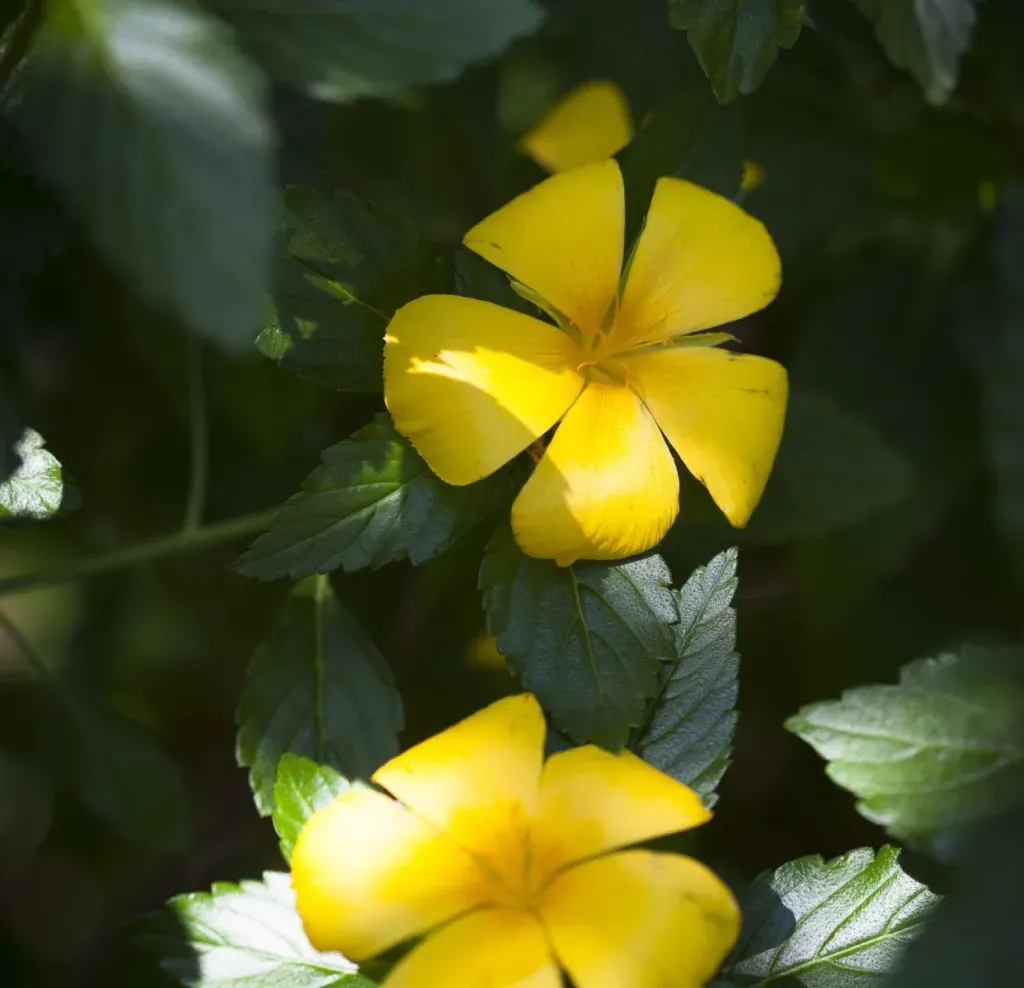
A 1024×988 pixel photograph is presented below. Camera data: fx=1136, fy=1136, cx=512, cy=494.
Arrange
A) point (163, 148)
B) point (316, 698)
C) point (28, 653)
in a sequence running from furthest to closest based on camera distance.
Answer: point (28, 653), point (316, 698), point (163, 148)

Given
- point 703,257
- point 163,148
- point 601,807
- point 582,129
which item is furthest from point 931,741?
point 582,129

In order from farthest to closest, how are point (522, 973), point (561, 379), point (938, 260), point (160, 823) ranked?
point (938, 260)
point (160, 823)
point (561, 379)
point (522, 973)

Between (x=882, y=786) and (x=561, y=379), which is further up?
(x=561, y=379)

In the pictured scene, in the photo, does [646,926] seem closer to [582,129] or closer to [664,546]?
[664,546]

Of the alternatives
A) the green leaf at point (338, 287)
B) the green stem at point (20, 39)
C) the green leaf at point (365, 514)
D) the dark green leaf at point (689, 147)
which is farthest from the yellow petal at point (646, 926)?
the green stem at point (20, 39)

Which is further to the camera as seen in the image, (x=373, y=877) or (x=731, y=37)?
(x=731, y=37)

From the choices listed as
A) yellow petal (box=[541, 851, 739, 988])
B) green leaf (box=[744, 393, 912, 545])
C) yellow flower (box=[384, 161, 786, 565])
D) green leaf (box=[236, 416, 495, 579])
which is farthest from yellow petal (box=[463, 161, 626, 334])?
yellow petal (box=[541, 851, 739, 988])

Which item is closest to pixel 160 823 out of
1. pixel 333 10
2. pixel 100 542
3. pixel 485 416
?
pixel 100 542

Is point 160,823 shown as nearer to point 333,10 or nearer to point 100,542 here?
point 100,542
